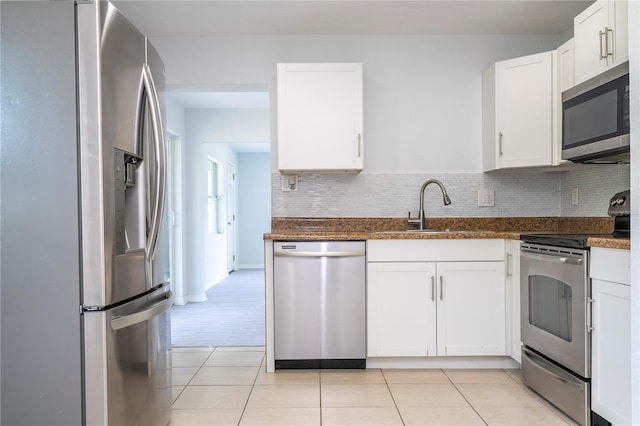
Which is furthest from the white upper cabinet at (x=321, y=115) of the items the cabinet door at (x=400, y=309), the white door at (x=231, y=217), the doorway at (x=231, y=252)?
the white door at (x=231, y=217)

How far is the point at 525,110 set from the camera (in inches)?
116

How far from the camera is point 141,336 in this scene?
5.75ft

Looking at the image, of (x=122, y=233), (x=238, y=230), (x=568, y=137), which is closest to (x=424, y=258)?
(x=568, y=137)

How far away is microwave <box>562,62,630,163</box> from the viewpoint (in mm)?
1992

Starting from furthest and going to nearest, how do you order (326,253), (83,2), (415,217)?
(415,217)
(326,253)
(83,2)

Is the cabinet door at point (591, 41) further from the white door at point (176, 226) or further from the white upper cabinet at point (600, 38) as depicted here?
the white door at point (176, 226)

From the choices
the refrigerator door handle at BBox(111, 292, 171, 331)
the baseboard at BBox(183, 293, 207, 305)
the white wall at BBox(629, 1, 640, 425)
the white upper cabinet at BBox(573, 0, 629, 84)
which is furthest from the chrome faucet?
the baseboard at BBox(183, 293, 207, 305)

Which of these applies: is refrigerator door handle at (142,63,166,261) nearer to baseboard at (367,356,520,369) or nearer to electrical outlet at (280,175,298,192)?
electrical outlet at (280,175,298,192)

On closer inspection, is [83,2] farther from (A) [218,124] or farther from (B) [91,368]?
(A) [218,124]

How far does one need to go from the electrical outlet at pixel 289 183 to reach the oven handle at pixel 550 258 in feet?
5.34

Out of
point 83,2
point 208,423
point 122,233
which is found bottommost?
point 208,423

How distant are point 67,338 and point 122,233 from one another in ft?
1.31

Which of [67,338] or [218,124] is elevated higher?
[218,124]

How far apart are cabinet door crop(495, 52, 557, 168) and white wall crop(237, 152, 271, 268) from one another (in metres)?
6.17
